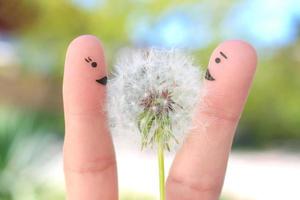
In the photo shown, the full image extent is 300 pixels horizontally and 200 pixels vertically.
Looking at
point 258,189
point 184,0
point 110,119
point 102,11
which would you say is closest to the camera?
point 110,119

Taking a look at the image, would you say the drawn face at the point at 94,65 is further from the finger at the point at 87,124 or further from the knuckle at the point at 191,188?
the knuckle at the point at 191,188

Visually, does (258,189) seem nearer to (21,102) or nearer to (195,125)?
(21,102)

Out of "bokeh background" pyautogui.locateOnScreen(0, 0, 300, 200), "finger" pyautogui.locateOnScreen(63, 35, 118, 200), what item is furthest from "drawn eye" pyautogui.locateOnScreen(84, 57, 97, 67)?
"bokeh background" pyautogui.locateOnScreen(0, 0, 300, 200)

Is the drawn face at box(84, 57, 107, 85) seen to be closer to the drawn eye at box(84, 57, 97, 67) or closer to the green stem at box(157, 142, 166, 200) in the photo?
the drawn eye at box(84, 57, 97, 67)

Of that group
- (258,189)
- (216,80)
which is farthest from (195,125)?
(258,189)

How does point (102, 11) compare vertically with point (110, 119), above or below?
above

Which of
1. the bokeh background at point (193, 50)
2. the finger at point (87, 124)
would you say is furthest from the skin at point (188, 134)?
the bokeh background at point (193, 50)

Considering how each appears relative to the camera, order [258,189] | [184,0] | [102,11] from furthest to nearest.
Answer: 1. [102,11]
2. [184,0]
3. [258,189]

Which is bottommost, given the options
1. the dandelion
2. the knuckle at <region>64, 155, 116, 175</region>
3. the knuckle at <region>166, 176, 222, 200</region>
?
the knuckle at <region>166, 176, 222, 200</region>

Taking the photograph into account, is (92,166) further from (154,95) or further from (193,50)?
(193,50)
